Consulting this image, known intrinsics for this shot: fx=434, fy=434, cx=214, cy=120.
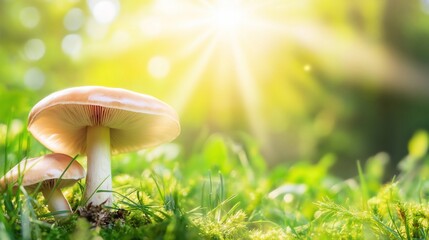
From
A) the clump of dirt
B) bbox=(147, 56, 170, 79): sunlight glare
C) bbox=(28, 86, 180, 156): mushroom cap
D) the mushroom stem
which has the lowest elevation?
the clump of dirt

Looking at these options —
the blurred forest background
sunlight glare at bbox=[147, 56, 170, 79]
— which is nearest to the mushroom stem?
the blurred forest background

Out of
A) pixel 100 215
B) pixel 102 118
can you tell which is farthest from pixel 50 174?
pixel 102 118

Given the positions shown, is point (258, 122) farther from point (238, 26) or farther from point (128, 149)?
point (128, 149)

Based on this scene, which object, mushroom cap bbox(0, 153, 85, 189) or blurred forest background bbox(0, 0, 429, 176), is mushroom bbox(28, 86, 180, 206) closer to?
mushroom cap bbox(0, 153, 85, 189)

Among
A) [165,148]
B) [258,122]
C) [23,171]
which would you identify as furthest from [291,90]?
[23,171]

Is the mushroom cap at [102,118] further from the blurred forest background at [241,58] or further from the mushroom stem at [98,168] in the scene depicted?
the blurred forest background at [241,58]
